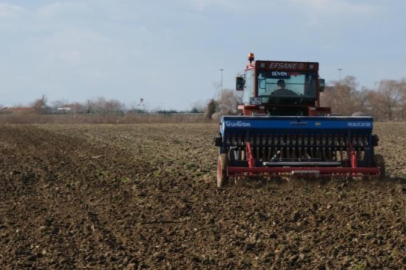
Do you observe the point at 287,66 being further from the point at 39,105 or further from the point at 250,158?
the point at 39,105

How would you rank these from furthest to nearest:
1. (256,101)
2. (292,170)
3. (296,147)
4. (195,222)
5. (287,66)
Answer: (287,66)
(256,101)
(296,147)
(292,170)
(195,222)

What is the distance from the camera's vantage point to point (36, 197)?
1055 cm

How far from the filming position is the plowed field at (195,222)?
6.29 m

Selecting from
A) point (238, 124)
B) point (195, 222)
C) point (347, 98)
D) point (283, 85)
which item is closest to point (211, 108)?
point (347, 98)

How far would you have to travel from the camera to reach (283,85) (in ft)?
41.1

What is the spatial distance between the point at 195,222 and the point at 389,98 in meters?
74.6

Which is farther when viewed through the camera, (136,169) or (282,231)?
(136,169)

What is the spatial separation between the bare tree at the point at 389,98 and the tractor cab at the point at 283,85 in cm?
6764

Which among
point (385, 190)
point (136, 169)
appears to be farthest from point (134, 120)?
point (385, 190)

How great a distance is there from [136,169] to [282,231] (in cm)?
730

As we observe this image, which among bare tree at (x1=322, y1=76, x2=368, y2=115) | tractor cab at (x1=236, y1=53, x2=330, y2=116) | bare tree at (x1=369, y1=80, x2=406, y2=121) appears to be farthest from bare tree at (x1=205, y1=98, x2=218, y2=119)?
tractor cab at (x1=236, y1=53, x2=330, y2=116)

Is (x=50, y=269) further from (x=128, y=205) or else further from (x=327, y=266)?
(x=128, y=205)

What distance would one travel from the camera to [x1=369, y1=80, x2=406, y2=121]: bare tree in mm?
78000

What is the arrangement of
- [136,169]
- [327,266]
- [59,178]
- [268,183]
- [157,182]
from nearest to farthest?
1. [327,266]
2. [268,183]
3. [157,182]
4. [59,178]
5. [136,169]
